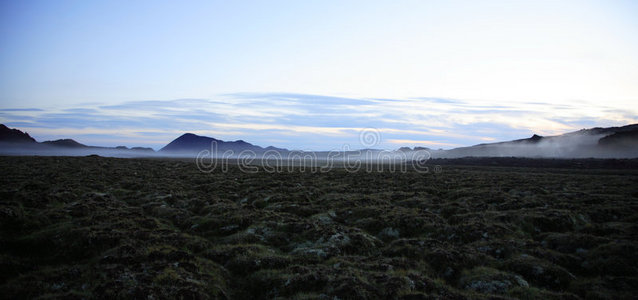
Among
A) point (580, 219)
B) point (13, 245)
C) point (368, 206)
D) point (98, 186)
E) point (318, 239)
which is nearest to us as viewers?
point (13, 245)

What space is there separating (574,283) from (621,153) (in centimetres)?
19883

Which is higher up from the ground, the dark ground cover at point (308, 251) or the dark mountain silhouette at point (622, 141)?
the dark mountain silhouette at point (622, 141)

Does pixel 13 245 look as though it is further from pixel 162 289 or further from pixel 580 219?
pixel 580 219

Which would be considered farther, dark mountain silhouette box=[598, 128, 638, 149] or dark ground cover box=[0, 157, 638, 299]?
dark mountain silhouette box=[598, 128, 638, 149]

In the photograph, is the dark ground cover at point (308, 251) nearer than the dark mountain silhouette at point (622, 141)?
Yes

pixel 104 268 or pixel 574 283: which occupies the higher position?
pixel 104 268

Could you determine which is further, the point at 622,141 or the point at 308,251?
the point at 622,141

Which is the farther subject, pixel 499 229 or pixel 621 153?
pixel 621 153

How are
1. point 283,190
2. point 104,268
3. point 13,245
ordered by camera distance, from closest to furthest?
point 104,268, point 13,245, point 283,190

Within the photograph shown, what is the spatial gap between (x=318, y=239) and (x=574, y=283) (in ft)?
33.2

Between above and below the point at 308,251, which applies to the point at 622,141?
above

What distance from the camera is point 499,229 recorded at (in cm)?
1747

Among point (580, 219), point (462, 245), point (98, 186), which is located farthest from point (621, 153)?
point (98, 186)

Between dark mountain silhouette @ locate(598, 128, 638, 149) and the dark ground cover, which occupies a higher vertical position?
dark mountain silhouette @ locate(598, 128, 638, 149)
